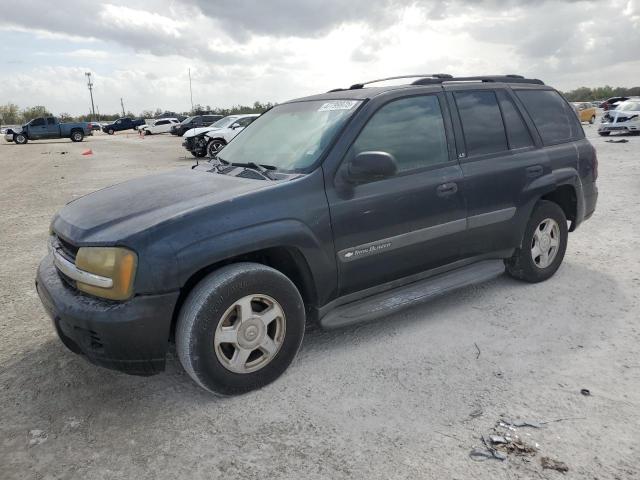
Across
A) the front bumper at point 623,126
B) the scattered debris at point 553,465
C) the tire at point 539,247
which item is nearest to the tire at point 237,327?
the scattered debris at point 553,465

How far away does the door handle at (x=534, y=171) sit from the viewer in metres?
4.20

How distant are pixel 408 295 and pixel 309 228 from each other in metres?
0.98

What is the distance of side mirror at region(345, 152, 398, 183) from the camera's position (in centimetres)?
309

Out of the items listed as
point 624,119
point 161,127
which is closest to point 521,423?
point 624,119

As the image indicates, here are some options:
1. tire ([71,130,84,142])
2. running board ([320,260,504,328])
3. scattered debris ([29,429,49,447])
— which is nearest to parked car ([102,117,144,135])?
tire ([71,130,84,142])

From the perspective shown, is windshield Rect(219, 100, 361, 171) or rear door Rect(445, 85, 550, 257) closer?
windshield Rect(219, 100, 361, 171)

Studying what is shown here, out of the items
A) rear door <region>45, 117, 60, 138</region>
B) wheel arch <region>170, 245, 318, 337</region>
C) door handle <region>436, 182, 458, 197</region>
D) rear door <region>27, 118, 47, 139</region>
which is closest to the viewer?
wheel arch <region>170, 245, 318, 337</region>

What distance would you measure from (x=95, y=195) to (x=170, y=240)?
126 cm

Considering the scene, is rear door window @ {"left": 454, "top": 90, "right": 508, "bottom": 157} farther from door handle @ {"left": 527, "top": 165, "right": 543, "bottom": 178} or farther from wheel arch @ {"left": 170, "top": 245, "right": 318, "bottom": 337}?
wheel arch @ {"left": 170, "top": 245, "right": 318, "bottom": 337}

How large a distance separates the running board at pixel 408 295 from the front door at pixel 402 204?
111 millimetres

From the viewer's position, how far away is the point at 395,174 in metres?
3.33

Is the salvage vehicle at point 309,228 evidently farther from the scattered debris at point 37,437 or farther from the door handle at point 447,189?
the scattered debris at point 37,437

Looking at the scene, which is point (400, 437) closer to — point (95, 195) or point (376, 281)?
point (376, 281)

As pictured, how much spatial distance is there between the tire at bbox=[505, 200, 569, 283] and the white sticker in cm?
190
